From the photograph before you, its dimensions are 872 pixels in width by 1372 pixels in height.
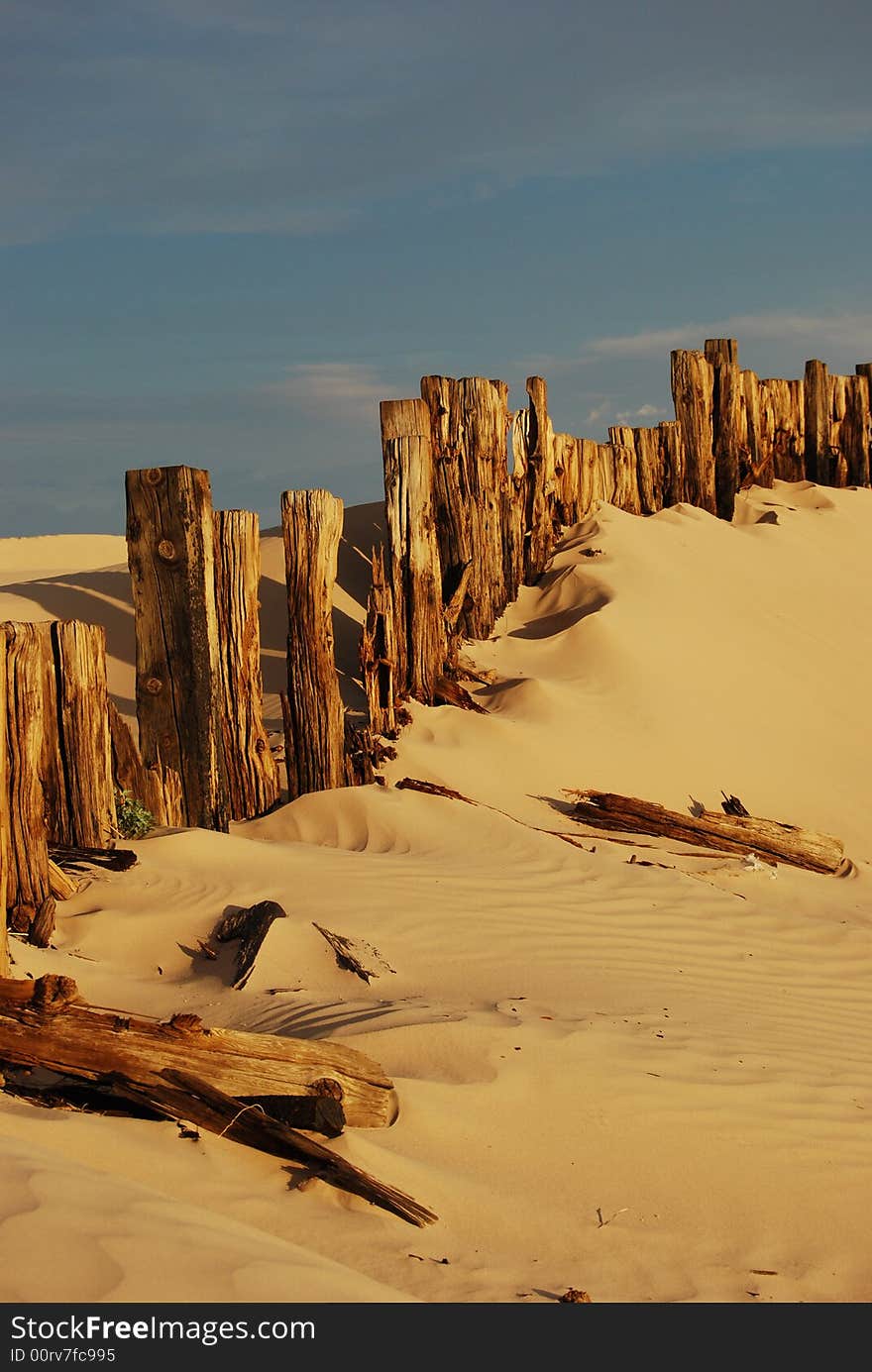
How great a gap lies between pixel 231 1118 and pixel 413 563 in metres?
6.84

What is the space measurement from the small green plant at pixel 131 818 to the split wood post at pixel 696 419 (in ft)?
35.9

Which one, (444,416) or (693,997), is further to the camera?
(444,416)

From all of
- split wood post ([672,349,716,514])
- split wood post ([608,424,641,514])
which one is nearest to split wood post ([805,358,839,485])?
split wood post ([672,349,716,514])

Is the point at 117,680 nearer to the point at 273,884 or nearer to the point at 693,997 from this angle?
the point at 273,884

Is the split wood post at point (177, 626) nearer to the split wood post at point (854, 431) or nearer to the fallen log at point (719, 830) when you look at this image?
the fallen log at point (719, 830)

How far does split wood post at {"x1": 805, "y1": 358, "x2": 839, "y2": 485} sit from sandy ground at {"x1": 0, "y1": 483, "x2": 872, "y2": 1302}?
307 inches

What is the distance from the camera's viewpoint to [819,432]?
19.7 meters

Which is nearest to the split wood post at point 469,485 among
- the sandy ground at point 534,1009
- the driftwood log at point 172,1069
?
the sandy ground at point 534,1009

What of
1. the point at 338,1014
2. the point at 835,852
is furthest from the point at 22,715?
the point at 835,852

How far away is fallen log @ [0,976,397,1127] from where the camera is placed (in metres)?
4.12

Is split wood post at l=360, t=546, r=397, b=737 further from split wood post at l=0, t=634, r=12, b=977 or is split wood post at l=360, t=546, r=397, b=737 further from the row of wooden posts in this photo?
split wood post at l=0, t=634, r=12, b=977

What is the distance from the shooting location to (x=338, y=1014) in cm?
535

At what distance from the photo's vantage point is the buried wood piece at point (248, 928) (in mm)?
5949

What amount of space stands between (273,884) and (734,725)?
588cm
